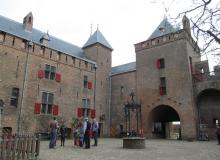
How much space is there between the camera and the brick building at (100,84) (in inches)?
663

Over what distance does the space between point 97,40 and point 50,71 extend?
8629mm

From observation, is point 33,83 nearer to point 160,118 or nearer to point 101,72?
point 101,72

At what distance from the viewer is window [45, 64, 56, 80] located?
63.0 ft

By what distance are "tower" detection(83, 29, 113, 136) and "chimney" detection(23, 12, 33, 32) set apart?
762 cm

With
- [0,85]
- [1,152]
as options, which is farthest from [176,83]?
[1,152]

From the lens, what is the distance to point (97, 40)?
25.8 meters

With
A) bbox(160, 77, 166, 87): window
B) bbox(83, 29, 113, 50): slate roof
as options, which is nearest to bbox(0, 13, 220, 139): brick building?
bbox(160, 77, 166, 87): window

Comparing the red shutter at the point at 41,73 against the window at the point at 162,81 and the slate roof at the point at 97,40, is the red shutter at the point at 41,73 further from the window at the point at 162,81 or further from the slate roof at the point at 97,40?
the window at the point at 162,81

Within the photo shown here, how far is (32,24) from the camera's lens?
2094 centimetres

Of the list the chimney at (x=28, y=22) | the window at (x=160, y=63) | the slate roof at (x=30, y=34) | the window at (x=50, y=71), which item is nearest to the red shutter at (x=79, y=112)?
the window at (x=50, y=71)

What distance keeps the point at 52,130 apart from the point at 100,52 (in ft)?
54.6

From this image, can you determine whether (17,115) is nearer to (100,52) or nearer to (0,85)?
(0,85)

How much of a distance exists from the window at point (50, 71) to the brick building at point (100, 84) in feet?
0.32

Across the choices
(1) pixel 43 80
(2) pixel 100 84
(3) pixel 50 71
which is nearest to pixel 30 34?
(3) pixel 50 71
